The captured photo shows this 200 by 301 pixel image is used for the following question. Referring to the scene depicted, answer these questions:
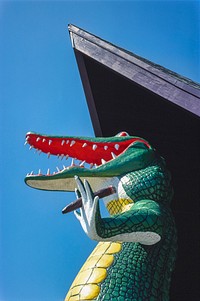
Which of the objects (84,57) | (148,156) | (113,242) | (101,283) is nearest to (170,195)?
(148,156)

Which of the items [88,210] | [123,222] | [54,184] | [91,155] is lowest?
[123,222]

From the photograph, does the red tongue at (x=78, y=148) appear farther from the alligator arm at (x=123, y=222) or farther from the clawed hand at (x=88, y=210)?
the clawed hand at (x=88, y=210)

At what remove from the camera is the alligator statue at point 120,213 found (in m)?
3.46

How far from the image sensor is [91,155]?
4324 millimetres

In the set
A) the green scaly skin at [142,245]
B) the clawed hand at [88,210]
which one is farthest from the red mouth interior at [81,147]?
the clawed hand at [88,210]

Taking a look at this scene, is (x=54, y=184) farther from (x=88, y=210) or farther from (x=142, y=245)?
(x=88, y=210)

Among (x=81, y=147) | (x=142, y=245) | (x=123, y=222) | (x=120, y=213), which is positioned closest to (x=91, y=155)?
(x=81, y=147)

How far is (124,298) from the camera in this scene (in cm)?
344

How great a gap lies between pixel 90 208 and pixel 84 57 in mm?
1501

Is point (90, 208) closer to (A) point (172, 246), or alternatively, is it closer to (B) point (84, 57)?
(A) point (172, 246)

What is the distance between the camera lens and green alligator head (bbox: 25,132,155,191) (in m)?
4.11

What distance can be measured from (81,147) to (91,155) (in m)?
0.09

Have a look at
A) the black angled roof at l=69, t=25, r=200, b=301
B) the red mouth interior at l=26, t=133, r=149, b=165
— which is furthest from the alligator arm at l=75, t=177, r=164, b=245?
the black angled roof at l=69, t=25, r=200, b=301

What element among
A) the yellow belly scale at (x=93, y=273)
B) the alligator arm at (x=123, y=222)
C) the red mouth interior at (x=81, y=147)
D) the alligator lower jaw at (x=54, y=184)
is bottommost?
the yellow belly scale at (x=93, y=273)
